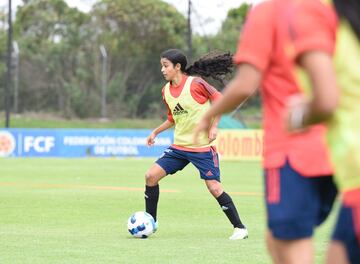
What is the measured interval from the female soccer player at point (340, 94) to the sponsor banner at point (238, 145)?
27.7 m

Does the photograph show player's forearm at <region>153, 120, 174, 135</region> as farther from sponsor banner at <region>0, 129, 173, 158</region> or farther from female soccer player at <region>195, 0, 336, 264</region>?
sponsor banner at <region>0, 129, 173, 158</region>

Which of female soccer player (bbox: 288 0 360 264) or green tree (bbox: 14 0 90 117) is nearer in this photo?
female soccer player (bbox: 288 0 360 264)

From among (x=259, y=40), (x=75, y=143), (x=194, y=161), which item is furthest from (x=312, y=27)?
(x=75, y=143)

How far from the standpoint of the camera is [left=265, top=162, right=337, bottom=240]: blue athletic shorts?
14.1 feet

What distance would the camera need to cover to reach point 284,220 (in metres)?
4.29

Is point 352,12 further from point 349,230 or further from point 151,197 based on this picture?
point 151,197

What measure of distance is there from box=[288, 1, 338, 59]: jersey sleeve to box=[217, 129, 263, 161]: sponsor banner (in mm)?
27662

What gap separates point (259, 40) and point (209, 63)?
6596mm

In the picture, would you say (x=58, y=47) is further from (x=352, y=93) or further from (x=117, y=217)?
(x=352, y=93)

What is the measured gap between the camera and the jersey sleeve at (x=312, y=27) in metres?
3.75

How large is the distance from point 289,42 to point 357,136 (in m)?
0.46

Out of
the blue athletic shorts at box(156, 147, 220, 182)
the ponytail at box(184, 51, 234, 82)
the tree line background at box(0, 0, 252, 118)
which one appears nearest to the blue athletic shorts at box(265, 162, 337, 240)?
the blue athletic shorts at box(156, 147, 220, 182)

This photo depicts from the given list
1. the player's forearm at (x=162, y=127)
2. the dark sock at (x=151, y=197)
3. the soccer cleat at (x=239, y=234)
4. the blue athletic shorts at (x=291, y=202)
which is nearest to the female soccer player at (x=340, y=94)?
the blue athletic shorts at (x=291, y=202)

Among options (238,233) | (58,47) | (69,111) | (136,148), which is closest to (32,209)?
(238,233)
